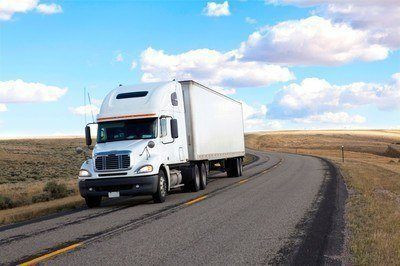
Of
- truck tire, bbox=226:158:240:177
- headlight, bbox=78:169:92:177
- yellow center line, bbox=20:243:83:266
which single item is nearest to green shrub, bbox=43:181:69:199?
headlight, bbox=78:169:92:177

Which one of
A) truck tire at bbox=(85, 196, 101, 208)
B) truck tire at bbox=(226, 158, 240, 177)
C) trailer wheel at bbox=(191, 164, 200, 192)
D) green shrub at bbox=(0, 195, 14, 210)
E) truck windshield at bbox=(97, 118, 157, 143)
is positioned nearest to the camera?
truck tire at bbox=(85, 196, 101, 208)

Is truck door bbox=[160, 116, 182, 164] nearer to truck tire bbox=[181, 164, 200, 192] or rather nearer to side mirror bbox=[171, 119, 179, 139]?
side mirror bbox=[171, 119, 179, 139]

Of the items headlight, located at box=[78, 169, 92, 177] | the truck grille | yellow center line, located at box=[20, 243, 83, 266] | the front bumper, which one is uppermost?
the truck grille

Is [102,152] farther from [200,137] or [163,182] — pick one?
[200,137]

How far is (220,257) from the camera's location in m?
7.33

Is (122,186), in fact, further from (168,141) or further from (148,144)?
(168,141)

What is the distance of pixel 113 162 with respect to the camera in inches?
570

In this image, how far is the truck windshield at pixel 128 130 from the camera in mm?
15453

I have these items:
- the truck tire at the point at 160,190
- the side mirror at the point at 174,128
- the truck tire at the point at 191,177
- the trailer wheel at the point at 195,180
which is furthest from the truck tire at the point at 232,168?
the truck tire at the point at 160,190

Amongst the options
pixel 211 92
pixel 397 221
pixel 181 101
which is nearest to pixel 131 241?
pixel 397 221

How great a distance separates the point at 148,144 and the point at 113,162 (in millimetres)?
1183

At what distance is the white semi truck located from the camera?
14453 millimetres

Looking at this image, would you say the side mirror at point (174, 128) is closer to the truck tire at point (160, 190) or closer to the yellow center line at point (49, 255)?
the truck tire at point (160, 190)

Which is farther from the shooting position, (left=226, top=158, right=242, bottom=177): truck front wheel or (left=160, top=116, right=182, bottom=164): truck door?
(left=226, top=158, right=242, bottom=177): truck front wheel
